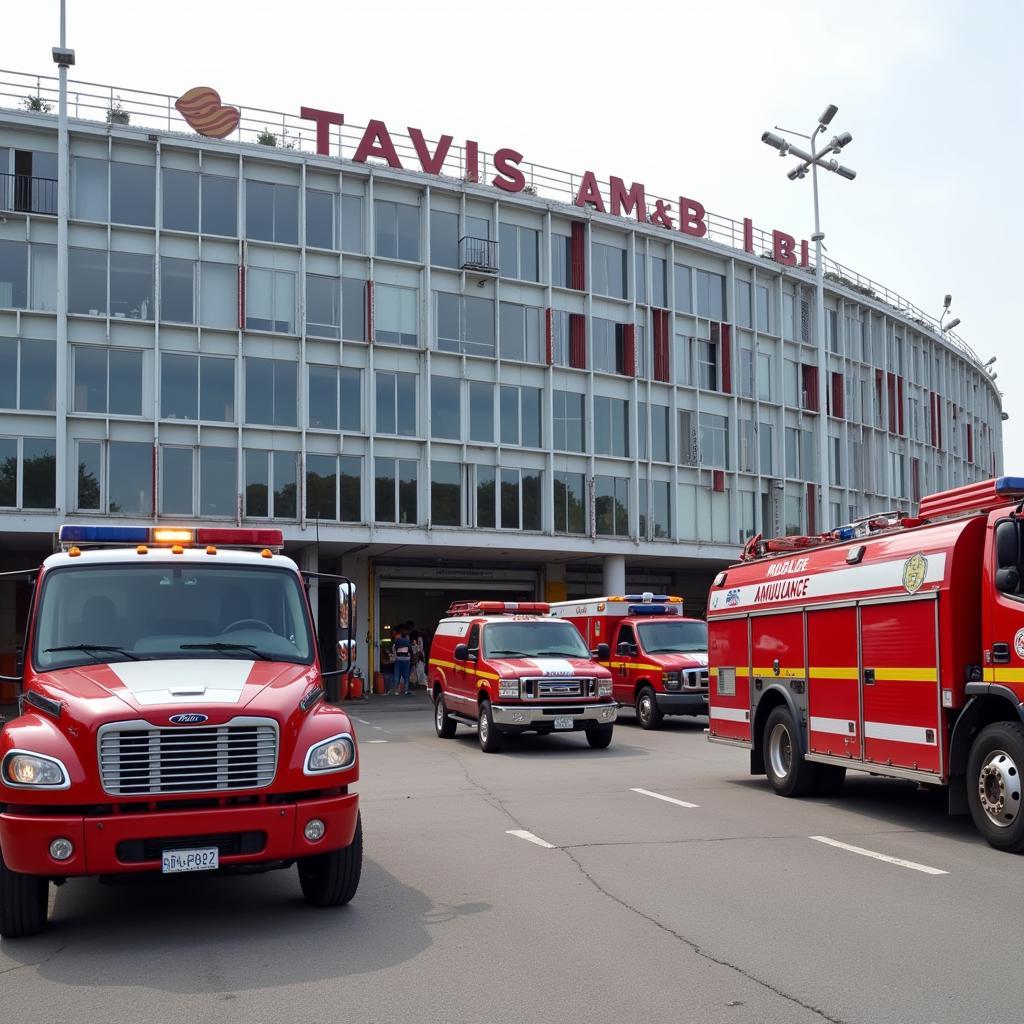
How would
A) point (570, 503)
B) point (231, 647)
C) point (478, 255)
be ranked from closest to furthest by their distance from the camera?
point (231, 647)
point (478, 255)
point (570, 503)

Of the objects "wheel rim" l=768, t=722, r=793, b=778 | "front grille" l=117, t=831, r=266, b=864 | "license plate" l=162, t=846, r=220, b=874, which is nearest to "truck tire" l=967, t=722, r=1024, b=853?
"wheel rim" l=768, t=722, r=793, b=778

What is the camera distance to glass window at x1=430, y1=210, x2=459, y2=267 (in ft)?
122

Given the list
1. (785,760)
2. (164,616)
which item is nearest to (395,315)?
(785,760)

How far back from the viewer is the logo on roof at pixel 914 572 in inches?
410

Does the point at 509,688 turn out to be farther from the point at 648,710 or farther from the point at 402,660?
the point at 402,660

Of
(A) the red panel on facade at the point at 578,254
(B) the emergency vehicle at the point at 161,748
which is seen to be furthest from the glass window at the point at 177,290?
(B) the emergency vehicle at the point at 161,748

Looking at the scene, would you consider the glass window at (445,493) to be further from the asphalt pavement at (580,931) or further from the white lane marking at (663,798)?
the asphalt pavement at (580,931)

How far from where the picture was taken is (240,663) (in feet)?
25.7

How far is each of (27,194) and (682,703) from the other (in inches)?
899

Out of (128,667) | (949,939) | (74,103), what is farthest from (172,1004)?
(74,103)

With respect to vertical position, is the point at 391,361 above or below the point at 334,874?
above

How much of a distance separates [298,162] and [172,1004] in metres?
32.3

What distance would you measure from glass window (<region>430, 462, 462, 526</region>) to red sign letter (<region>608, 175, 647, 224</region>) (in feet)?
35.4

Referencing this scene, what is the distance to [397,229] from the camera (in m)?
36.8
